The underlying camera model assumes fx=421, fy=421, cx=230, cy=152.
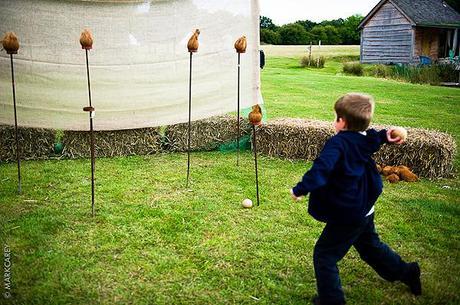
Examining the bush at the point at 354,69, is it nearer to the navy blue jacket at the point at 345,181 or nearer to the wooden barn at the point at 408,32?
the wooden barn at the point at 408,32

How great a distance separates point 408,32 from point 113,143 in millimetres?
24748

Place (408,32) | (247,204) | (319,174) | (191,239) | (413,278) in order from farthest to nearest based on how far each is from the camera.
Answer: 1. (408,32)
2. (247,204)
3. (191,239)
4. (413,278)
5. (319,174)

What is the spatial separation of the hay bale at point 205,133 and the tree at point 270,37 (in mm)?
51483

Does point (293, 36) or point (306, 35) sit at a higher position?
point (306, 35)

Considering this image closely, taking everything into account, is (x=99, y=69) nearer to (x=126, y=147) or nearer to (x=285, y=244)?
(x=126, y=147)

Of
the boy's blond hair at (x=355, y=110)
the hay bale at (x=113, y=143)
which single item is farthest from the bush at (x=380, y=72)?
the boy's blond hair at (x=355, y=110)

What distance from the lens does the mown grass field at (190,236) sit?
9.76 feet

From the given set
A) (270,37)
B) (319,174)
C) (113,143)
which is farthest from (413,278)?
(270,37)

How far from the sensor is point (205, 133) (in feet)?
23.4

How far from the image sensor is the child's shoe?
292cm

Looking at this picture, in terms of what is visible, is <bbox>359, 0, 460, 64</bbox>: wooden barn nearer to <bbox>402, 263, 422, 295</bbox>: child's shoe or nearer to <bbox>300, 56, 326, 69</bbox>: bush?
<bbox>300, 56, 326, 69</bbox>: bush

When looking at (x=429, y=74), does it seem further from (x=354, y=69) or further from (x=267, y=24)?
(x=267, y=24)

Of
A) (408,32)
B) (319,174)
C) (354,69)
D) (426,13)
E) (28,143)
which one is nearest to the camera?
(319,174)

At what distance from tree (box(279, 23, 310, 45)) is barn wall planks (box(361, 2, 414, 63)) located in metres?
29.4
